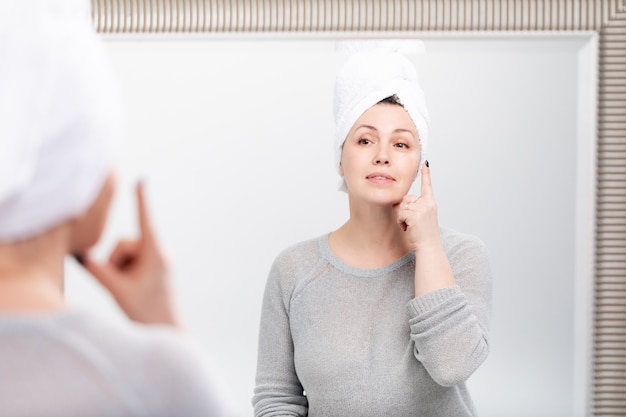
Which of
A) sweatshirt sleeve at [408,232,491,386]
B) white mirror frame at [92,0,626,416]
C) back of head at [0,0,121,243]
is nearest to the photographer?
back of head at [0,0,121,243]

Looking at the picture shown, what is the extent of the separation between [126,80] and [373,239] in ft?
1.64

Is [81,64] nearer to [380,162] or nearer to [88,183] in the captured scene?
[88,183]

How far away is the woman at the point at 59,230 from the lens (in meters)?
0.49

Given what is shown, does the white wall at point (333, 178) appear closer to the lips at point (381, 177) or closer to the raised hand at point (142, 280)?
the lips at point (381, 177)

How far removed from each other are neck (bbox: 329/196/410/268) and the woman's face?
0.11 feet

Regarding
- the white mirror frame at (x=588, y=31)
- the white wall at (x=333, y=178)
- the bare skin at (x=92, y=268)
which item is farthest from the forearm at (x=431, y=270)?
the bare skin at (x=92, y=268)

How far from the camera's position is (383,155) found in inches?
46.0

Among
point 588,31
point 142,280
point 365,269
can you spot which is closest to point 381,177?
point 365,269

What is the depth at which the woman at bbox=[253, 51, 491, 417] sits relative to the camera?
3.61ft

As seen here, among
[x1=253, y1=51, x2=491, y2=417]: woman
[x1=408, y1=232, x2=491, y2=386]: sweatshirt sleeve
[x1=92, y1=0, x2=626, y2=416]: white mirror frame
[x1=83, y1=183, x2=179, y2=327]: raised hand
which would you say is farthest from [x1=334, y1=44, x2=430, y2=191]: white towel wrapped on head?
[x1=83, y1=183, x2=179, y2=327]: raised hand

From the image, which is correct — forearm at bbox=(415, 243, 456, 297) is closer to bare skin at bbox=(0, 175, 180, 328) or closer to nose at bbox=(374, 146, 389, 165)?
nose at bbox=(374, 146, 389, 165)

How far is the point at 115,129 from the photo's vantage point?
515 millimetres

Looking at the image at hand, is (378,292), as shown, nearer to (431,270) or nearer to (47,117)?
(431,270)

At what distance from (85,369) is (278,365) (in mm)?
703
